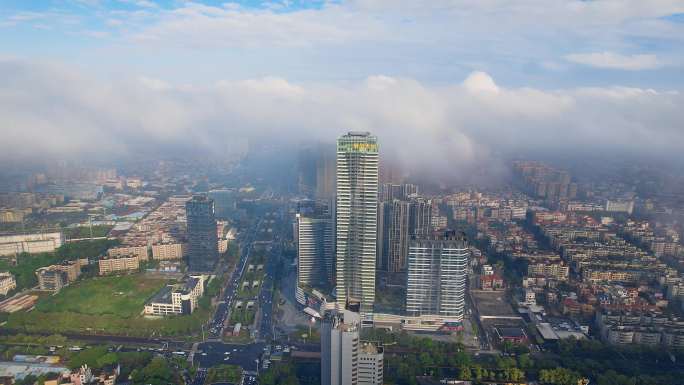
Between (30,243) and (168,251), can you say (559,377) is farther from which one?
(30,243)

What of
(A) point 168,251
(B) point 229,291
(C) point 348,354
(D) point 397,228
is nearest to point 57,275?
(A) point 168,251

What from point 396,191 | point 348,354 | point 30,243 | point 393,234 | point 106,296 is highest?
point 396,191

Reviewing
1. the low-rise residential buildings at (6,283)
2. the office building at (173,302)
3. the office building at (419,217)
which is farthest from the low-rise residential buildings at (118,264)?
the office building at (419,217)

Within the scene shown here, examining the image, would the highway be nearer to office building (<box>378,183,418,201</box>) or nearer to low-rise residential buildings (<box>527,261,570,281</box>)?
office building (<box>378,183,418,201</box>)

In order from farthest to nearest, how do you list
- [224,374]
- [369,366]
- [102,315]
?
[102,315] < [224,374] < [369,366]

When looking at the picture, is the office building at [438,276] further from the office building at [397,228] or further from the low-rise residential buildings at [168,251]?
the low-rise residential buildings at [168,251]

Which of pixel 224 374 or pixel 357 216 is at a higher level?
pixel 357 216
